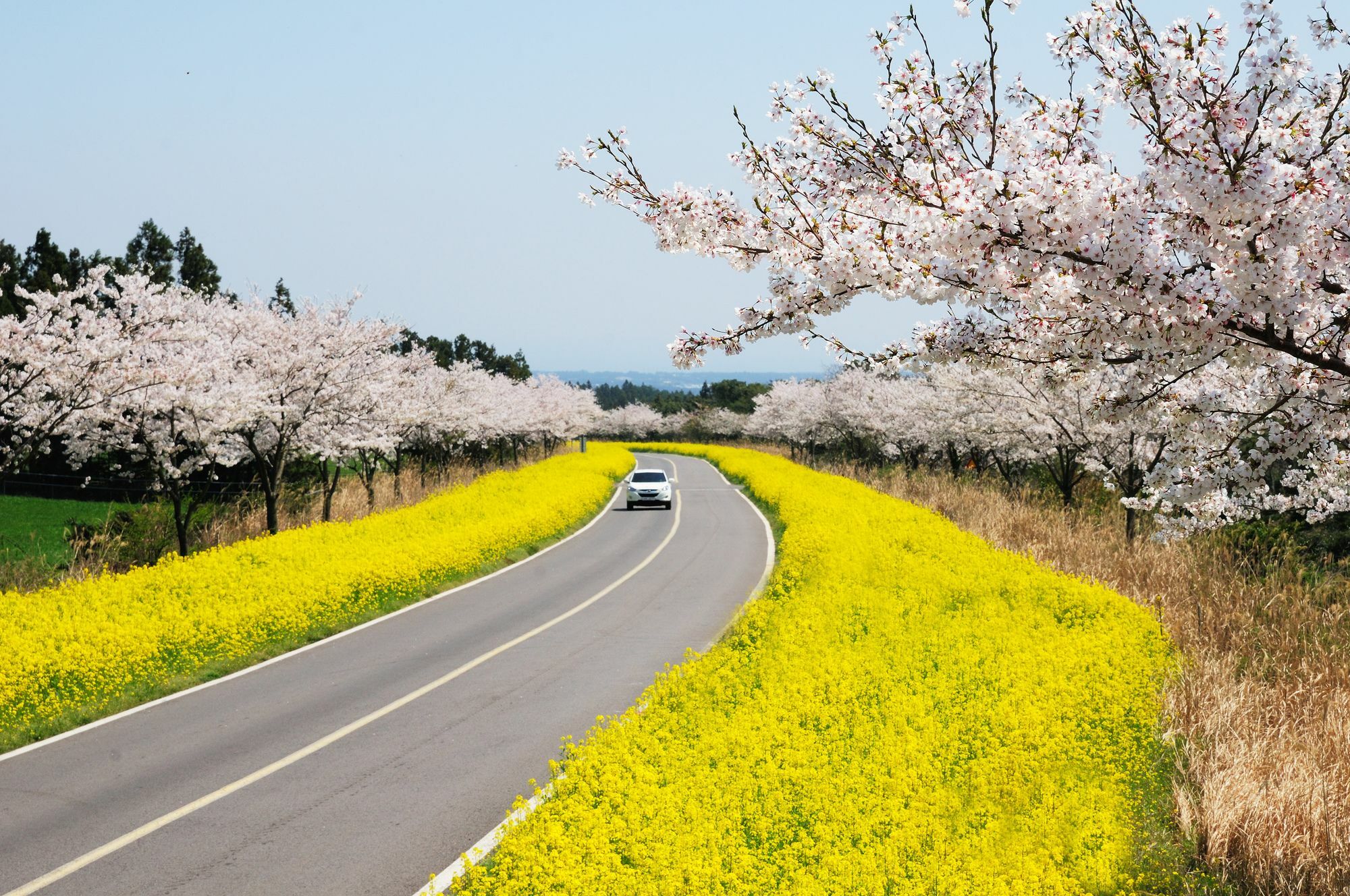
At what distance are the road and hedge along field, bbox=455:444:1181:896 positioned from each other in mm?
1176

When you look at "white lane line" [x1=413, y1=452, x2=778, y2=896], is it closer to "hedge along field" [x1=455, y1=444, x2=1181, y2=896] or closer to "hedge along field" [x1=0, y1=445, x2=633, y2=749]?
"hedge along field" [x1=455, y1=444, x2=1181, y2=896]

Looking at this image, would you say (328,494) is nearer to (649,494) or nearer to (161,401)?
(161,401)

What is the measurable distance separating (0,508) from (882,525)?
87.4 ft

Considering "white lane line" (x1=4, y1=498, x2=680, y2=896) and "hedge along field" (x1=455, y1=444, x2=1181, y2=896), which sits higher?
"hedge along field" (x1=455, y1=444, x2=1181, y2=896)

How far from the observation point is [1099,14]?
4.50 m

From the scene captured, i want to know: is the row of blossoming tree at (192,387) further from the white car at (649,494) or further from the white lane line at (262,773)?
the white car at (649,494)

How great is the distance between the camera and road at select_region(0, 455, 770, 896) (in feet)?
21.9

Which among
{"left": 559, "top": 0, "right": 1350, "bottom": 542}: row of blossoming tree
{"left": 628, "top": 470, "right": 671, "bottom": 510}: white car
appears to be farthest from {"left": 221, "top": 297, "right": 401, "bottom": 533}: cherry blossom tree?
{"left": 559, "top": 0, "right": 1350, "bottom": 542}: row of blossoming tree

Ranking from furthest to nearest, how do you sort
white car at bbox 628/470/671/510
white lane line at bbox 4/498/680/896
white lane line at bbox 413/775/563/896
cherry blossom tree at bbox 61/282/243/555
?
1. white car at bbox 628/470/671/510
2. cherry blossom tree at bbox 61/282/243/555
3. white lane line at bbox 4/498/680/896
4. white lane line at bbox 413/775/563/896

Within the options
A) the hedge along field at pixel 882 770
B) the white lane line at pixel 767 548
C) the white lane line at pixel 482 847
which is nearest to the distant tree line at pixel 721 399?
the white lane line at pixel 767 548

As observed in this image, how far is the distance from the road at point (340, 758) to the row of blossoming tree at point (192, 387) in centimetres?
603

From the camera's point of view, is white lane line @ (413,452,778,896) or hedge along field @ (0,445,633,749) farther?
hedge along field @ (0,445,633,749)

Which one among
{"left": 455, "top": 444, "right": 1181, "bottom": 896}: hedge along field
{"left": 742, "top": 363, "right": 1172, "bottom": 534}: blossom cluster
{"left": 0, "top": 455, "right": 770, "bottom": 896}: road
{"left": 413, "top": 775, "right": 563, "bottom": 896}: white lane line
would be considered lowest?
{"left": 0, "top": 455, "right": 770, "bottom": 896}: road

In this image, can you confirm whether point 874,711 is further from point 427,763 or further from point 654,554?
point 654,554
